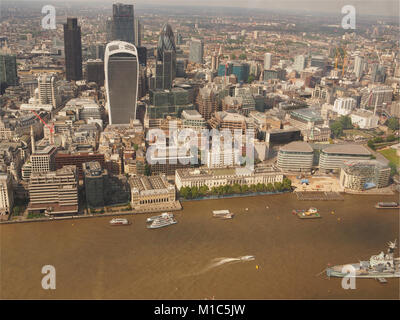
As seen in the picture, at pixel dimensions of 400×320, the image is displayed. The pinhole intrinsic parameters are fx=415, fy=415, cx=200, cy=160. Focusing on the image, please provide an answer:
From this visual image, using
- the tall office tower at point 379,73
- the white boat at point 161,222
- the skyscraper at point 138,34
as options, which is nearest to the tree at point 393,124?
the tall office tower at point 379,73

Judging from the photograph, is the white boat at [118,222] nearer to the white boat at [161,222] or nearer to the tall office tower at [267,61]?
the white boat at [161,222]

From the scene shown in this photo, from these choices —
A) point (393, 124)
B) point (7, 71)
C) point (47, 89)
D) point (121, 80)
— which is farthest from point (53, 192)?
point (393, 124)

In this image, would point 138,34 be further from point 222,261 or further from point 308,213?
point 222,261

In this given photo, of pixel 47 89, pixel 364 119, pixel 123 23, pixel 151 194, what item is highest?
pixel 123 23

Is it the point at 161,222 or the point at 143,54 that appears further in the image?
the point at 143,54

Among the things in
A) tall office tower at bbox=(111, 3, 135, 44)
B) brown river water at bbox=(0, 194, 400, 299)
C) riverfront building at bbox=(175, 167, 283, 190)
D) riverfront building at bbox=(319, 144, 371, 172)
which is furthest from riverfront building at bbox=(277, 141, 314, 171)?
tall office tower at bbox=(111, 3, 135, 44)

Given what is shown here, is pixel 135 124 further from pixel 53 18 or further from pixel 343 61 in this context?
pixel 343 61

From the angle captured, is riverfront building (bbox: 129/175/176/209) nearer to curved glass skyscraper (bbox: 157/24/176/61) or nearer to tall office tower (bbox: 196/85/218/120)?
tall office tower (bbox: 196/85/218/120)
